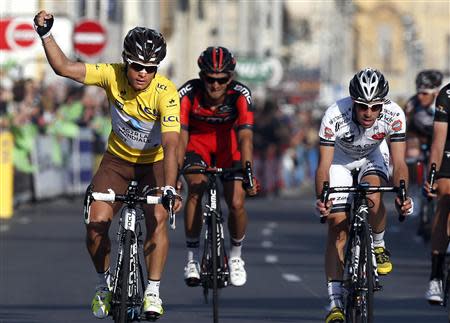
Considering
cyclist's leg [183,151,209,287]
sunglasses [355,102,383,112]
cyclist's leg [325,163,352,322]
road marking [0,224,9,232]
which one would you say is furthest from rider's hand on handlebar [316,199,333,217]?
road marking [0,224,9,232]

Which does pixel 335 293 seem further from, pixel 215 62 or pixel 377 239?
pixel 215 62

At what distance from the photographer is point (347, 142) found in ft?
42.5

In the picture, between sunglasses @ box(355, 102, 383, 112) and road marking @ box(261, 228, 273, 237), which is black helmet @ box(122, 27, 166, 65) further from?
road marking @ box(261, 228, 273, 237)

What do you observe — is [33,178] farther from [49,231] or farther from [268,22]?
[268,22]

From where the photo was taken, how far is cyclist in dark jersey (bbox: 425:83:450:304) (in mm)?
13500

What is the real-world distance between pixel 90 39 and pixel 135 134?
24350 mm

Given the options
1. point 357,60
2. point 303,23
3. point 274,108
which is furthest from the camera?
point 357,60

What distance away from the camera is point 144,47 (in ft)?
39.6

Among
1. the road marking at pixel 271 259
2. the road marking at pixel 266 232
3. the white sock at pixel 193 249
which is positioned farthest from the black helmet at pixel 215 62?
the road marking at pixel 266 232

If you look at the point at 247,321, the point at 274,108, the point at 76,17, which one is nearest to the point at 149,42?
the point at 247,321

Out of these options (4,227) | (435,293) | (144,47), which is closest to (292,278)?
(435,293)

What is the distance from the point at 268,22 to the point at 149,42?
84.6 metres

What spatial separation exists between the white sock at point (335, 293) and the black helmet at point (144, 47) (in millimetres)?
2064

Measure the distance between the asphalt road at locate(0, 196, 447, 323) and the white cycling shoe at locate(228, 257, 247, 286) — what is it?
0.26m
